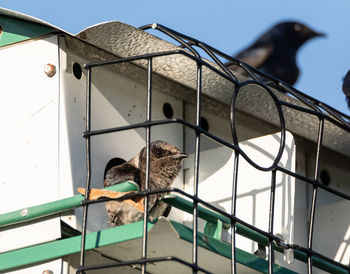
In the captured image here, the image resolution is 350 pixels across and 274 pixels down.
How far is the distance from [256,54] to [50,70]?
5388mm

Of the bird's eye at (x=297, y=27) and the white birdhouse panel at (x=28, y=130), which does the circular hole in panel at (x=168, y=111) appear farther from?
the bird's eye at (x=297, y=27)

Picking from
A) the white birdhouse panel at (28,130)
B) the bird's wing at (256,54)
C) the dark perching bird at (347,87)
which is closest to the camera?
the white birdhouse panel at (28,130)

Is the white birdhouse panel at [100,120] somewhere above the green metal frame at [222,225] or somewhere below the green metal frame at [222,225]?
above

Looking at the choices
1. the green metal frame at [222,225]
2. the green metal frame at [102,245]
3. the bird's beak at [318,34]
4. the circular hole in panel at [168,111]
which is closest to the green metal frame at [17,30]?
the circular hole in panel at [168,111]

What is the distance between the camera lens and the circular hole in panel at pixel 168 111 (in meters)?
5.43

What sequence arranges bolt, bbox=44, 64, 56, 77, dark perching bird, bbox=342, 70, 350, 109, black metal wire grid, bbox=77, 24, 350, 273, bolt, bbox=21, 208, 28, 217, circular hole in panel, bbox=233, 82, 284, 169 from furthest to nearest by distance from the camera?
dark perching bird, bbox=342, 70, 350, 109
circular hole in panel, bbox=233, 82, 284, 169
bolt, bbox=44, 64, 56, 77
bolt, bbox=21, 208, 28, 217
black metal wire grid, bbox=77, 24, 350, 273

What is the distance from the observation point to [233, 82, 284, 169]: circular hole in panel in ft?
17.1

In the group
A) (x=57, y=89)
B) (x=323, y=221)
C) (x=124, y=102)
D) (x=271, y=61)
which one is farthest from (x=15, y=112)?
(x=271, y=61)

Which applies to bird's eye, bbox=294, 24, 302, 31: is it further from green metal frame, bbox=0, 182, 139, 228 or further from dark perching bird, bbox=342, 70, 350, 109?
green metal frame, bbox=0, 182, 139, 228

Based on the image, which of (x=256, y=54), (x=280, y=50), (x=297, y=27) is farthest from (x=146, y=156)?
(x=297, y=27)

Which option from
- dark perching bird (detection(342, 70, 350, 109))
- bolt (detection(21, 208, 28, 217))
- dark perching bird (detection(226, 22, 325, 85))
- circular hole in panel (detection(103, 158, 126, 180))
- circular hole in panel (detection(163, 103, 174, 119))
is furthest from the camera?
dark perching bird (detection(226, 22, 325, 85))

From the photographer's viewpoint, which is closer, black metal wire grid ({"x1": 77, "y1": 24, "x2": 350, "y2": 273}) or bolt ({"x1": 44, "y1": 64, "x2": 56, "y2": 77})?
black metal wire grid ({"x1": 77, "y1": 24, "x2": 350, "y2": 273})

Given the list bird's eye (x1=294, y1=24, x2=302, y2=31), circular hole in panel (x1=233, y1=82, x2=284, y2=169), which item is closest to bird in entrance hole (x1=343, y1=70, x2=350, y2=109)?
circular hole in panel (x1=233, y1=82, x2=284, y2=169)

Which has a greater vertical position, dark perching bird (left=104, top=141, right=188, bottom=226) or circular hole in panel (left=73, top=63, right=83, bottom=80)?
circular hole in panel (left=73, top=63, right=83, bottom=80)
